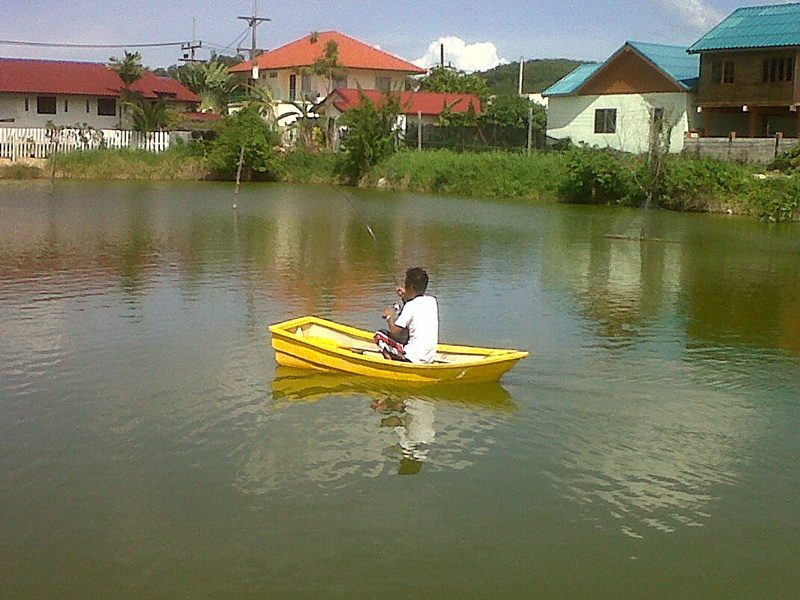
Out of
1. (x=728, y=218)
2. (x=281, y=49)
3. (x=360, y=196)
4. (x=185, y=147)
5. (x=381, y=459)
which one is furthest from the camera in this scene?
(x=281, y=49)

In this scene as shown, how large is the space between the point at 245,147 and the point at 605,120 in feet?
53.2

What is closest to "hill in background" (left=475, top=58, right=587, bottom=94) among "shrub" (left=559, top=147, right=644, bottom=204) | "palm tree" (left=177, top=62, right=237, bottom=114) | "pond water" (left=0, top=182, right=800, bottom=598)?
"palm tree" (left=177, top=62, right=237, bottom=114)

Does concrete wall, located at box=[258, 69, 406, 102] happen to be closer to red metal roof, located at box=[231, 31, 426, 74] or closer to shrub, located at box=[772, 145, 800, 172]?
red metal roof, located at box=[231, 31, 426, 74]

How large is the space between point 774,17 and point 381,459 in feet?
126

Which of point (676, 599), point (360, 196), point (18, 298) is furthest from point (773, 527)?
point (360, 196)

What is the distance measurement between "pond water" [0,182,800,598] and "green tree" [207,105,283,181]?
84.5 feet

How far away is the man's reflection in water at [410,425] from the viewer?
331 inches

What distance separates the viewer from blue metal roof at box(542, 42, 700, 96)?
4400cm

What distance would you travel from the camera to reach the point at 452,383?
408 inches

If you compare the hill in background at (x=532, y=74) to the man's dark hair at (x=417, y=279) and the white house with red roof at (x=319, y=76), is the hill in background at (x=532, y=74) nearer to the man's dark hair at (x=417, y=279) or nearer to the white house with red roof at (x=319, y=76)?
the white house with red roof at (x=319, y=76)

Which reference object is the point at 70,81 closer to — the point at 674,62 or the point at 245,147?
the point at 245,147

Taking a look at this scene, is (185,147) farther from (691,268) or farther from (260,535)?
(260,535)

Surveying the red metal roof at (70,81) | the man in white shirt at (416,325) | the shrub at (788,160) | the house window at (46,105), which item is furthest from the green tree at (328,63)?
the man in white shirt at (416,325)

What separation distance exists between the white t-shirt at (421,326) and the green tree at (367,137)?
1289 inches
